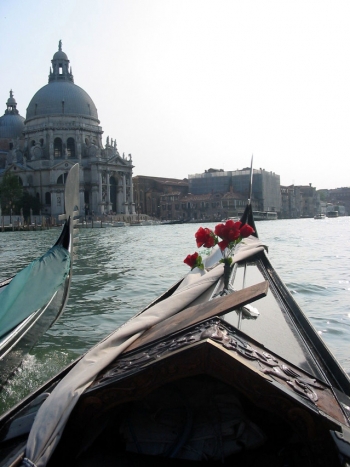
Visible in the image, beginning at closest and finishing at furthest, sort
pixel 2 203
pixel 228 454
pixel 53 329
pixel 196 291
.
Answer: pixel 228 454
pixel 196 291
pixel 53 329
pixel 2 203

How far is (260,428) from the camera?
3.24 feet

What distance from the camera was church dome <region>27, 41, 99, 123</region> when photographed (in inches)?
1076

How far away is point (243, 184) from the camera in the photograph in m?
30.7

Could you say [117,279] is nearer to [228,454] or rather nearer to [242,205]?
[228,454]

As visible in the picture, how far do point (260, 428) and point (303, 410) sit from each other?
8.5 inches

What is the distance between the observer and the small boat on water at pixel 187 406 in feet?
2.69

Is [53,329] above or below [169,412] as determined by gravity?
→ below

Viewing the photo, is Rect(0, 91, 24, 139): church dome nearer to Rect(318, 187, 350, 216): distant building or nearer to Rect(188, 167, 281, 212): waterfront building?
Rect(188, 167, 281, 212): waterfront building

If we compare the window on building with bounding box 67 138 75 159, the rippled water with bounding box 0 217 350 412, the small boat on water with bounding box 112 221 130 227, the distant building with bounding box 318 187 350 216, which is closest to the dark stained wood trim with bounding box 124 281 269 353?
the rippled water with bounding box 0 217 350 412

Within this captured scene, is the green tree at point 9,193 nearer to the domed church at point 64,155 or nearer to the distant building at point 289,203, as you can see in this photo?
the domed church at point 64,155

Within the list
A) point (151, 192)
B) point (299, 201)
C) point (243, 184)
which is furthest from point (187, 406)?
point (299, 201)

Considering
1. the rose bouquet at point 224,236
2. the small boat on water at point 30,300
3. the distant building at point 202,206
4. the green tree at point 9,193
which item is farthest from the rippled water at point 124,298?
the distant building at point 202,206

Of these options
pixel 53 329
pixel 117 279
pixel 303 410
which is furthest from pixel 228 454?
pixel 117 279

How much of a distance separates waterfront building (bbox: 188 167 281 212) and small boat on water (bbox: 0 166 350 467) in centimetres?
2824
